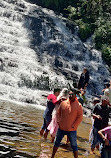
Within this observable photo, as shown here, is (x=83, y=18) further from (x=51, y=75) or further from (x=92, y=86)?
(x=51, y=75)

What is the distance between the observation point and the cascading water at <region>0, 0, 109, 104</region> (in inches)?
800

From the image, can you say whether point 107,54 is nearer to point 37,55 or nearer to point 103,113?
point 37,55

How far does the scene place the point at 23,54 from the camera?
2506cm

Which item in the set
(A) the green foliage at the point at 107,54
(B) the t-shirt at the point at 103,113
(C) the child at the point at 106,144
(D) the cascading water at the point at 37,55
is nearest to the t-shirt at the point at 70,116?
(C) the child at the point at 106,144

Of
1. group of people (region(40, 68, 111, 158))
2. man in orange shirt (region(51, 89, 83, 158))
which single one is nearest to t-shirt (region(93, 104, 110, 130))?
group of people (region(40, 68, 111, 158))

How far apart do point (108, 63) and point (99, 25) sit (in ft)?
23.7

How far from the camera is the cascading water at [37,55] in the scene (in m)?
20.3

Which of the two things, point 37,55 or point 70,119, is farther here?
point 37,55

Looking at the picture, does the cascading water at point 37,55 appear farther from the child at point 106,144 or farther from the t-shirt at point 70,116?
the child at point 106,144

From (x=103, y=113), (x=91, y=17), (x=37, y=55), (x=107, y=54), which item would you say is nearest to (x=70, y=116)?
(x=103, y=113)

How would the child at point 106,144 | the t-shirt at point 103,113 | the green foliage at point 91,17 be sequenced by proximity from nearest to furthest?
the child at point 106,144, the t-shirt at point 103,113, the green foliage at point 91,17

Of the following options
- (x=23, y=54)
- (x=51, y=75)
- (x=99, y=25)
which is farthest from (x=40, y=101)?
(x=99, y=25)

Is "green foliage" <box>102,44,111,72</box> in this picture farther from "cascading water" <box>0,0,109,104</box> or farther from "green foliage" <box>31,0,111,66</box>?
"cascading water" <box>0,0,109,104</box>

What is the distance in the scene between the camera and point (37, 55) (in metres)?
26.1
